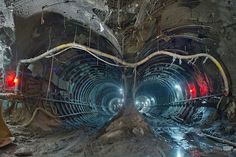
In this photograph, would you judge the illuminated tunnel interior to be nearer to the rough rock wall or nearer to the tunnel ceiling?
the tunnel ceiling

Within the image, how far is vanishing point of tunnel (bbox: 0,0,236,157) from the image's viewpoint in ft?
21.9

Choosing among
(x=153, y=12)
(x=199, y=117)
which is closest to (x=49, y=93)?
(x=153, y=12)

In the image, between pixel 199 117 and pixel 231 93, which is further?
pixel 199 117

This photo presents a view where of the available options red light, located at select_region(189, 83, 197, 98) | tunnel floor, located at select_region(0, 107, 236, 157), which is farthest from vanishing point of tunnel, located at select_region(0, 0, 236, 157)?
red light, located at select_region(189, 83, 197, 98)

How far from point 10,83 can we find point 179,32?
600 centimetres

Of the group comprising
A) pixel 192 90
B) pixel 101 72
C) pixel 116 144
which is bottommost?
pixel 116 144

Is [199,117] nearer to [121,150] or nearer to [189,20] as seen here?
[189,20]

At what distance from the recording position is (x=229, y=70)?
9188 mm

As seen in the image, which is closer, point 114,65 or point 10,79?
point 10,79

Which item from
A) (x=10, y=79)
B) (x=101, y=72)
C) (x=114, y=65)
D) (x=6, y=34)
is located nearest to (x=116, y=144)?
(x=114, y=65)

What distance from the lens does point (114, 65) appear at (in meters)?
8.65

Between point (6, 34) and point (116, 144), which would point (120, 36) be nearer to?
point (6, 34)

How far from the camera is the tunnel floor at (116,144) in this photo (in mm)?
5840

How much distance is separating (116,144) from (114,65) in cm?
293
